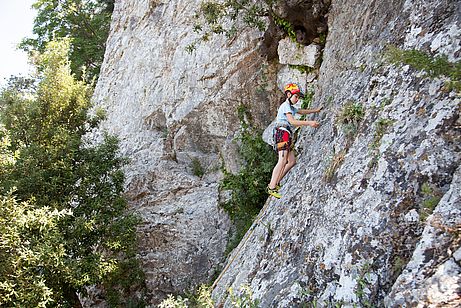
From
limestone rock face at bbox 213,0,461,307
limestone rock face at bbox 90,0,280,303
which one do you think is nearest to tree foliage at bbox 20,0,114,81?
limestone rock face at bbox 90,0,280,303

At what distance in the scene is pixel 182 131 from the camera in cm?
1495

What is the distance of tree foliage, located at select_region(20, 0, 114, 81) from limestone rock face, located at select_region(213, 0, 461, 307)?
728 inches

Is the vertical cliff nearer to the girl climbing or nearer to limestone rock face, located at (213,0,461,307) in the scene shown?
limestone rock face, located at (213,0,461,307)

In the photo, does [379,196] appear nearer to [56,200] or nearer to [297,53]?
[297,53]

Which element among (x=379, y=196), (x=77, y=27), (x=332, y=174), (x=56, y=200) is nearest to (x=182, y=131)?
(x=56, y=200)

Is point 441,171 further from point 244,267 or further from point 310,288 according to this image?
point 244,267

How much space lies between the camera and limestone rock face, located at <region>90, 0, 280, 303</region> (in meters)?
12.9

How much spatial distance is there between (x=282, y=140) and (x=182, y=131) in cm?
714

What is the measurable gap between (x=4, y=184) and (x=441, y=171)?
9.33 meters

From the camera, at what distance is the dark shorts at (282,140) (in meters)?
8.38

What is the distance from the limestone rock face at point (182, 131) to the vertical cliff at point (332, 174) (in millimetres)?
47

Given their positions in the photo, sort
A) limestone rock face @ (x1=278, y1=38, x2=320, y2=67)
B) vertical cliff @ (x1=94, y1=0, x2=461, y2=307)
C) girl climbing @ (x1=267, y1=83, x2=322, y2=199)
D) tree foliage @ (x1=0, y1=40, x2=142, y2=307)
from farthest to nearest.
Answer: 1. limestone rock face @ (x1=278, y1=38, x2=320, y2=67)
2. tree foliage @ (x1=0, y1=40, x2=142, y2=307)
3. girl climbing @ (x1=267, y1=83, x2=322, y2=199)
4. vertical cliff @ (x1=94, y1=0, x2=461, y2=307)

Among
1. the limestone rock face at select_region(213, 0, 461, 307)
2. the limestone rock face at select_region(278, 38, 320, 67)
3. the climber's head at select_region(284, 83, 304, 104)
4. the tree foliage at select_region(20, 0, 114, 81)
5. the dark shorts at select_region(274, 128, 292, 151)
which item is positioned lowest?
the limestone rock face at select_region(213, 0, 461, 307)

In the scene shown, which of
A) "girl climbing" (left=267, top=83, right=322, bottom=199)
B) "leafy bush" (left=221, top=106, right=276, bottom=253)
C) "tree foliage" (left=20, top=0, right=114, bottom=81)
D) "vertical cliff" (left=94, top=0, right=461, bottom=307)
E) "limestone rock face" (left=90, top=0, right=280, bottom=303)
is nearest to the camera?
"vertical cliff" (left=94, top=0, right=461, bottom=307)
